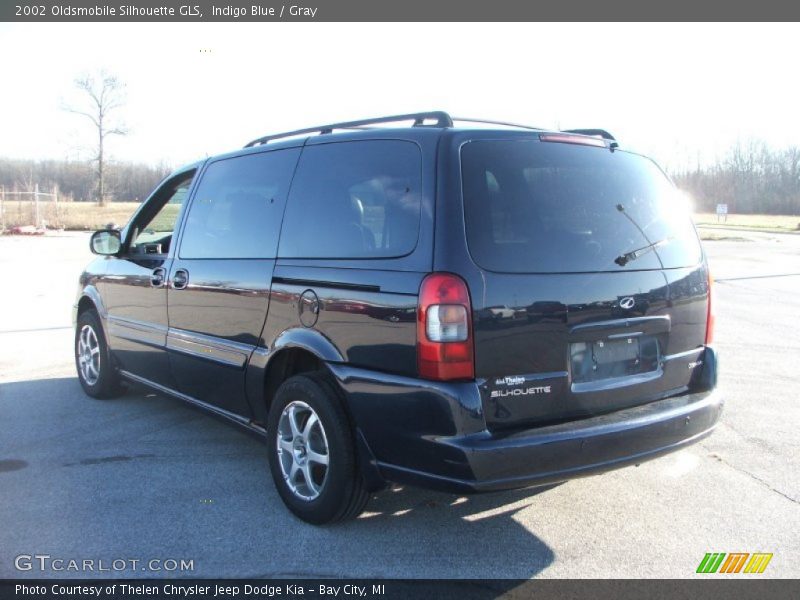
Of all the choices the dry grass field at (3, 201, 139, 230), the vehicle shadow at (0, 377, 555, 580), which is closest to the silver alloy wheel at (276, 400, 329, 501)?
the vehicle shadow at (0, 377, 555, 580)

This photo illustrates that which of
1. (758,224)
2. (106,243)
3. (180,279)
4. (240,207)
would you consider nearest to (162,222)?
(106,243)

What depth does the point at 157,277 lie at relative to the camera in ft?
16.6

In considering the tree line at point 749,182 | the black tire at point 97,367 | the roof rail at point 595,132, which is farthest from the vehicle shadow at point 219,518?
the tree line at point 749,182

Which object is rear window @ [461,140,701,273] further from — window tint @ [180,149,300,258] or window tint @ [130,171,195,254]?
window tint @ [130,171,195,254]

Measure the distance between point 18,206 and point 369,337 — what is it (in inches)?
1549

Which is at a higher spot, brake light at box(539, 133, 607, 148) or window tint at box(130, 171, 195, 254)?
brake light at box(539, 133, 607, 148)

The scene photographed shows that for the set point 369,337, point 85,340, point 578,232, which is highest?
point 578,232

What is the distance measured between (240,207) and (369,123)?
1064 millimetres

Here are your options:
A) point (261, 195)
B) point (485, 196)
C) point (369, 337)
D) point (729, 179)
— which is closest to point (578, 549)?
point (369, 337)

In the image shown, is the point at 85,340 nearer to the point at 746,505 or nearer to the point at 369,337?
the point at 369,337

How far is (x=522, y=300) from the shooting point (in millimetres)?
3123

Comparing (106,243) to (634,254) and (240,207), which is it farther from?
(634,254)

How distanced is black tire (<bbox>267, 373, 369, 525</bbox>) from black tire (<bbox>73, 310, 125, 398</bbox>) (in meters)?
2.60

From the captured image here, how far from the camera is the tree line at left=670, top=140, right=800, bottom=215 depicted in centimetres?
8050
